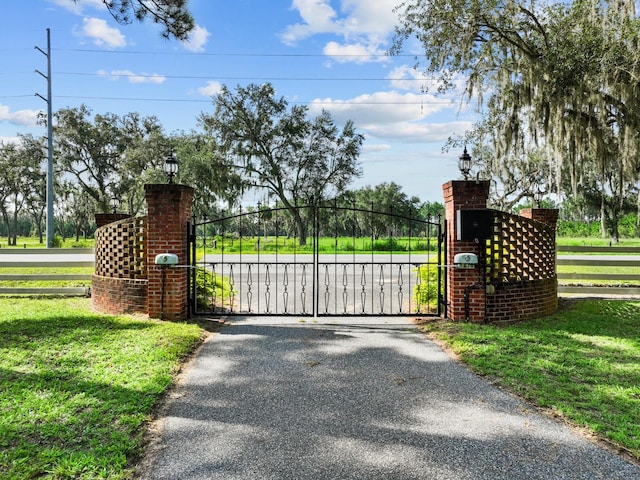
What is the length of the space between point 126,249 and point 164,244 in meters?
1.05

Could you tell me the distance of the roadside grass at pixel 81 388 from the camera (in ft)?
9.03

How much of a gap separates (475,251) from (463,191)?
0.94 metres

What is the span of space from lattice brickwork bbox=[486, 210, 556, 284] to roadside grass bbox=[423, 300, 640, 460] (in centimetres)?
77

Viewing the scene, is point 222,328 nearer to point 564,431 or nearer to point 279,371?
point 279,371

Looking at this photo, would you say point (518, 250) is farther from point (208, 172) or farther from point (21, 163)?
point (21, 163)

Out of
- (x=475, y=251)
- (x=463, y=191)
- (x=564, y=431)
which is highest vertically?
(x=463, y=191)

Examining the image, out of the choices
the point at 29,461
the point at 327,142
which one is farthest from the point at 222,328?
the point at 327,142

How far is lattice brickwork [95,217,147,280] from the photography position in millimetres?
7121

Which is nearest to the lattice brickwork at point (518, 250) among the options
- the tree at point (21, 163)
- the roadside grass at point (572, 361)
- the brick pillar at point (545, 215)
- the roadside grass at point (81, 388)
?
the brick pillar at point (545, 215)

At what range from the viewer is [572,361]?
15.8 ft

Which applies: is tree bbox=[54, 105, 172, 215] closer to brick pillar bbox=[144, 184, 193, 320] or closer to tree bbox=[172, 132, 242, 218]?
tree bbox=[172, 132, 242, 218]

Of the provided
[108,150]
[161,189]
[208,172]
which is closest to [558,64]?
[161,189]

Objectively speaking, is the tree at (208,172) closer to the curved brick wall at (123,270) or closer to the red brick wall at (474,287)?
the curved brick wall at (123,270)

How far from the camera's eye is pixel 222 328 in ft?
21.0
